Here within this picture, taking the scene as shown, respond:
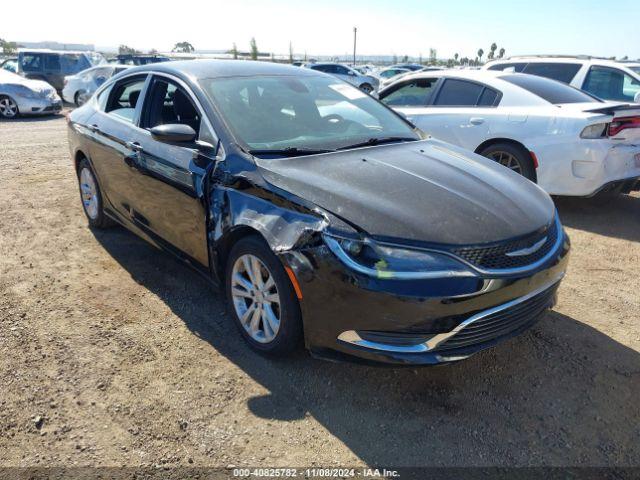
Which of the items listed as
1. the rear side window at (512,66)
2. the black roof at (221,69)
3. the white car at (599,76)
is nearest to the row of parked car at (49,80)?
the rear side window at (512,66)

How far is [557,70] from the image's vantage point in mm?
8523

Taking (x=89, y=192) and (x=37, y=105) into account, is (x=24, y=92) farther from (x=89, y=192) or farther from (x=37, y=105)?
(x=89, y=192)

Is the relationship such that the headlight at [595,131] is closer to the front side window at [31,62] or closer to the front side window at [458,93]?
the front side window at [458,93]

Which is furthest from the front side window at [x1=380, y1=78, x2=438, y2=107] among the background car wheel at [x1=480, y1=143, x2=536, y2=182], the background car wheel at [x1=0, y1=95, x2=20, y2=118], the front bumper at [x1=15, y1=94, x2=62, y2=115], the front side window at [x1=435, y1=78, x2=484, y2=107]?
the background car wheel at [x1=0, y1=95, x2=20, y2=118]

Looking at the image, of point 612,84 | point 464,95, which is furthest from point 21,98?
point 612,84

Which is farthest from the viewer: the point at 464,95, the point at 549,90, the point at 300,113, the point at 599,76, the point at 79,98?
the point at 79,98

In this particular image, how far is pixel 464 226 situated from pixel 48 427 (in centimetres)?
225

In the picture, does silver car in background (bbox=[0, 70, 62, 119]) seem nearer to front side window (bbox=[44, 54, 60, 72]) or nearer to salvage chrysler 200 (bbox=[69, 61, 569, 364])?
front side window (bbox=[44, 54, 60, 72])

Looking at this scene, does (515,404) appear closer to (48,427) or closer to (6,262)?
(48,427)

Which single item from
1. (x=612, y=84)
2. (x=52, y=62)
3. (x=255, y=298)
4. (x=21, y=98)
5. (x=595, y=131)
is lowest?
(x=255, y=298)

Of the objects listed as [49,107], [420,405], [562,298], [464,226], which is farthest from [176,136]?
[49,107]

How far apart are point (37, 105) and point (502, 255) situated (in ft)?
48.6

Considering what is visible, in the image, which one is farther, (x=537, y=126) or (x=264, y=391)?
(x=537, y=126)

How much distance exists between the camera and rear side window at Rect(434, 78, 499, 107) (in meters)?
6.04
